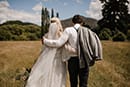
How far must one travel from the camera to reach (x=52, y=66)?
24.3 ft

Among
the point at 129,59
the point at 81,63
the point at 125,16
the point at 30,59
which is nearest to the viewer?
the point at 81,63

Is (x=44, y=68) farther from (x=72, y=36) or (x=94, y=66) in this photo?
(x=94, y=66)

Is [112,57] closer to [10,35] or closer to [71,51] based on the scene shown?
[10,35]

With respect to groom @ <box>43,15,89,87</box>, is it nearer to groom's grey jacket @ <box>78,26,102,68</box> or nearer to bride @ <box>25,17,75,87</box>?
groom's grey jacket @ <box>78,26,102,68</box>

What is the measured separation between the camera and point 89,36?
6965 mm

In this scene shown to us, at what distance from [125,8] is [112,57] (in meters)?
21.6

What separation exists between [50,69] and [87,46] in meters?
1.01

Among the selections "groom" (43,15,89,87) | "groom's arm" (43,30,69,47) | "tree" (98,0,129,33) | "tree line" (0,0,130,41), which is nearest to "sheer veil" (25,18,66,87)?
"groom's arm" (43,30,69,47)

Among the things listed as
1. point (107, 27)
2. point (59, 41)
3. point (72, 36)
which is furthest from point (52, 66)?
point (107, 27)

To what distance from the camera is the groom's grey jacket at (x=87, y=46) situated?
22.6 ft

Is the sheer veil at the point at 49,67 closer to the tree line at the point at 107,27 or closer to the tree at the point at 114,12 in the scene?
the tree line at the point at 107,27

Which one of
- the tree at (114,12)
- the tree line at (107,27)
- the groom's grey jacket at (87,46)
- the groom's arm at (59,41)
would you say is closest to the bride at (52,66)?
the groom's arm at (59,41)

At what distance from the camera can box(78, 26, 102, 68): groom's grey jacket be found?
688 centimetres

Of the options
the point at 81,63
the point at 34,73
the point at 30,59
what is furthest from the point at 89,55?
the point at 30,59
